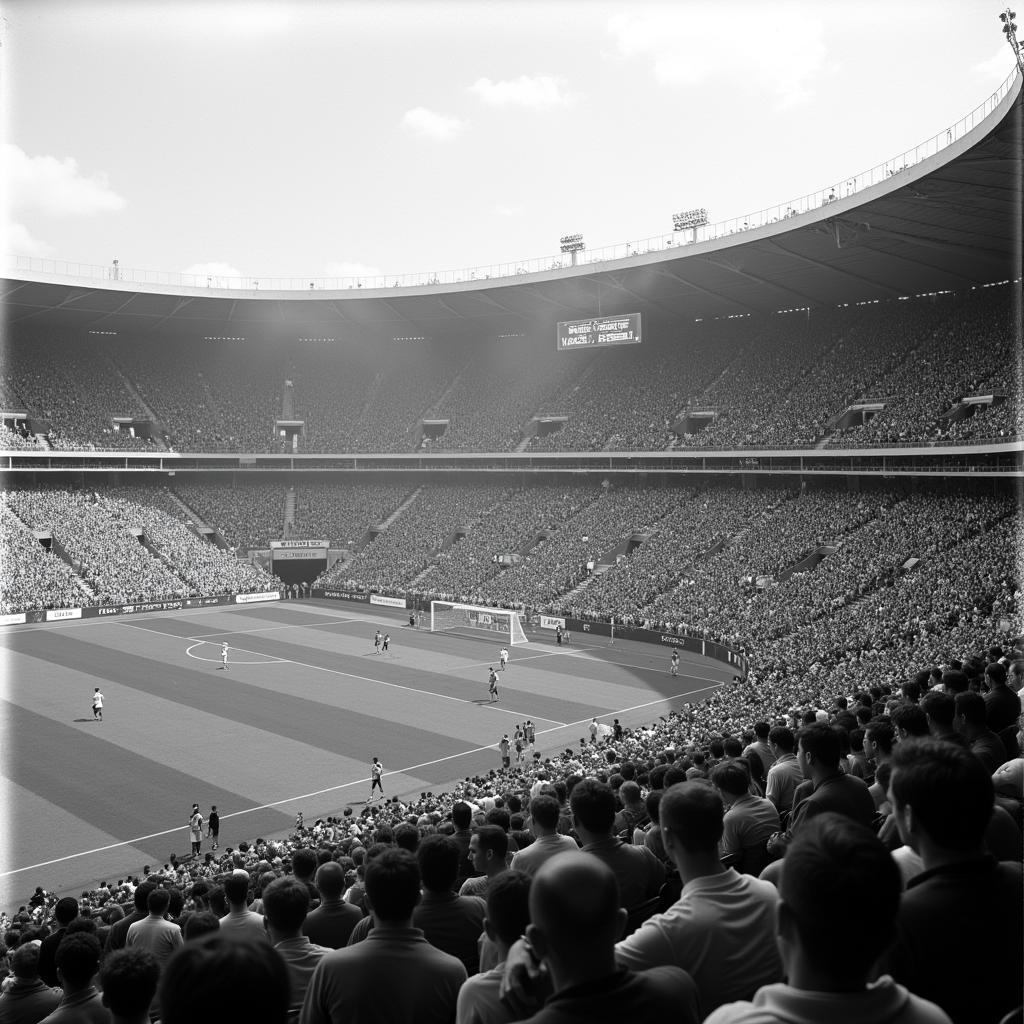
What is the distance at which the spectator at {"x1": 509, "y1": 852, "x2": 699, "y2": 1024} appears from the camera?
3.02m

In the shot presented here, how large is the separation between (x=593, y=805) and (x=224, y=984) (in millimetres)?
3676

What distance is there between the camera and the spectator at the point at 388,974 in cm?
418

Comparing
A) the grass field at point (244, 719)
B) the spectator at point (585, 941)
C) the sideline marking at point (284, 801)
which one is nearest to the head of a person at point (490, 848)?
the spectator at point (585, 941)

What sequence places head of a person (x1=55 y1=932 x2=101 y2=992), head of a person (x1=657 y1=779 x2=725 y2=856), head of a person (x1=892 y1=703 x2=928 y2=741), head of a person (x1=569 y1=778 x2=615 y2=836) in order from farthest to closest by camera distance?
head of a person (x1=892 y1=703 x2=928 y2=741) < head of a person (x1=569 y1=778 x2=615 y2=836) < head of a person (x1=55 y1=932 x2=101 y2=992) < head of a person (x1=657 y1=779 x2=725 y2=856)

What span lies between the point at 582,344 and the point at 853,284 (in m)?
18.0

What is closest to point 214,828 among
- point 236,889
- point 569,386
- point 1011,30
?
point 236,889

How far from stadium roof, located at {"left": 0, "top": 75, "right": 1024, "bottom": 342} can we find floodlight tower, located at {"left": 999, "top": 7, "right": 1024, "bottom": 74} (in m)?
2.16

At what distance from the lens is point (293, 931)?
236 inches

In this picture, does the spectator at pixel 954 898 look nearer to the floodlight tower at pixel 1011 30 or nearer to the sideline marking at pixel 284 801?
the sideline marking at pixel 284 801

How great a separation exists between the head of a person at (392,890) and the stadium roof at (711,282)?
30.9m

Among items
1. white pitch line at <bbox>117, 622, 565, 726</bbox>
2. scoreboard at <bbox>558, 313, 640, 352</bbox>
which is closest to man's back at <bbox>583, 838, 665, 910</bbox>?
white pitch line at <bbox>117, 622, 565, 726</bbox>

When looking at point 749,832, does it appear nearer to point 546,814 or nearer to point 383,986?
point 546,814

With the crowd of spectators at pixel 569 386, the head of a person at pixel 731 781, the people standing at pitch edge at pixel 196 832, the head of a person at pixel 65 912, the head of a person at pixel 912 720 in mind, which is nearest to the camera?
the head of a person at pixel 912 720

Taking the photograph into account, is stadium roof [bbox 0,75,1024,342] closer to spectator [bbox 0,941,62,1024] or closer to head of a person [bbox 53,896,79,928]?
head of a person [bbox 53,896,79,928]
